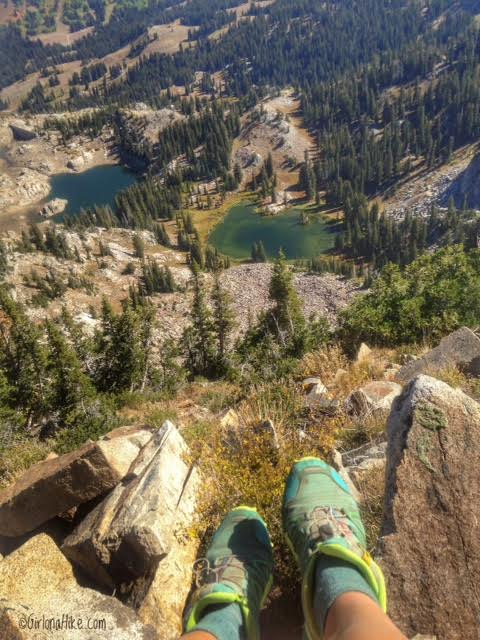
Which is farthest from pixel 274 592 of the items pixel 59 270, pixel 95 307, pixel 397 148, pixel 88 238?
pixel 397 148

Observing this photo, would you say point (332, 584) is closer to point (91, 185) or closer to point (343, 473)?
point (343, 473)

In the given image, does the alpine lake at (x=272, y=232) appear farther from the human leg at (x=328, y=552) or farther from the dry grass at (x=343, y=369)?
the human leg at (x=328, y=552)

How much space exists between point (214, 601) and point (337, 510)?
60.3 inches

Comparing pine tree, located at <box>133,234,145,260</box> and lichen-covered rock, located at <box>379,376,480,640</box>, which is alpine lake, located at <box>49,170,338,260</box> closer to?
pine tree, located at <box>133,234,145,260</box>

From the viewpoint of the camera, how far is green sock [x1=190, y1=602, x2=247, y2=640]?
347cm

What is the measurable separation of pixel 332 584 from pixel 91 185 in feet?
615

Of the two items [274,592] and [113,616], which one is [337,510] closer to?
[274,592]

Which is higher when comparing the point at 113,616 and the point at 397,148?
the point at 113,616

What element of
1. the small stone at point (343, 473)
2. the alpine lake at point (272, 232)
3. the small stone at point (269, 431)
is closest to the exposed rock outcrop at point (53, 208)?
the alpine lake at point (272, 232)

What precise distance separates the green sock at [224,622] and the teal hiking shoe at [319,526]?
24.3 inches

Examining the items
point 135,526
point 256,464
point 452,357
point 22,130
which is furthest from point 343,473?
point 22,130

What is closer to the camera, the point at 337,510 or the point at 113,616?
the point at 337,510

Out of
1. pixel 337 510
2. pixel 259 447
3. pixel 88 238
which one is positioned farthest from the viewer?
pixel 88 238

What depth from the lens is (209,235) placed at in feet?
397
